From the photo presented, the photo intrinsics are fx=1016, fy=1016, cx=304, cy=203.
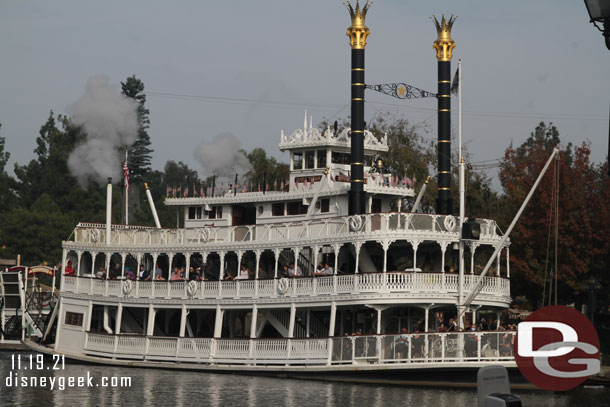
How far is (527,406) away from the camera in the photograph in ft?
94.7

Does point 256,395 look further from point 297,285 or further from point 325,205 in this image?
point 325,205

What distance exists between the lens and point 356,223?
113 ft

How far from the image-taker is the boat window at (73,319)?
1646 inches

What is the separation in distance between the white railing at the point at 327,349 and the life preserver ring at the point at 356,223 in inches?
143

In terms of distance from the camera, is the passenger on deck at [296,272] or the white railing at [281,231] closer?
the white railing at [281,231]

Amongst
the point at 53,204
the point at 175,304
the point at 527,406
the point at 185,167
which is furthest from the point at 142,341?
the point at 185,167

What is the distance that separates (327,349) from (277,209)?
26.0ft

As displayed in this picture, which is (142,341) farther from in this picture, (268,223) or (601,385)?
(601,385)

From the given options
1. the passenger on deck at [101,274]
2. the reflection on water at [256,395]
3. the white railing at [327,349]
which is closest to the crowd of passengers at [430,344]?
the white railing at [327,349]

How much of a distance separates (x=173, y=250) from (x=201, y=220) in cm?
300

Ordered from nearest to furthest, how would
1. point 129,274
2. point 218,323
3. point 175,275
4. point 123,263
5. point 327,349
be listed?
point 327,349
point 218,323
point 175,275
point 123,263
point 129,274

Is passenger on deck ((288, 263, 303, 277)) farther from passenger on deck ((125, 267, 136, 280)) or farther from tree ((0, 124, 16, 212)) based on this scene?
tree ((0, 124, 16, 212))

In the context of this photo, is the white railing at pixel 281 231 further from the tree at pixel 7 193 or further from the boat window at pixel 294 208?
the tree at pixel 7 193

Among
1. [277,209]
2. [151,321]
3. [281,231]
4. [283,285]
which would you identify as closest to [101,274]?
[151,321]
